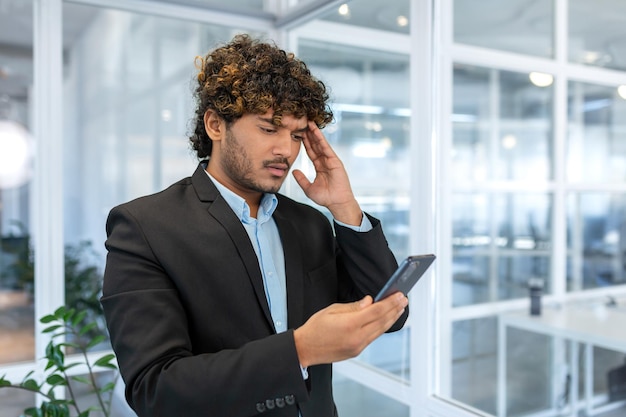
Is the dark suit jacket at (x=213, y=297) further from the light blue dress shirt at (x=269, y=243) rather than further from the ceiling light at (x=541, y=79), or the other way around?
the ceiling light at (x=541, y=79)

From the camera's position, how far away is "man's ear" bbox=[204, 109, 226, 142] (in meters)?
1.22

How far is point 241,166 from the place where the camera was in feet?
3.84

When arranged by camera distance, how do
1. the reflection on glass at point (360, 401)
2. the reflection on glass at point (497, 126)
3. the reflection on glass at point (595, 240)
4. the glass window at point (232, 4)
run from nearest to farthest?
the reflection on glass at point (360, 401) < the glass window at point (232, 4) < the reflection on glass at point (595, 240) < the reflection on glass at point (497, 126)

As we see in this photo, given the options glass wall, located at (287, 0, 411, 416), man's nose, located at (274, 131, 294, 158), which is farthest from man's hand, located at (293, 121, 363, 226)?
glass wall, located at (287, 0, 411, 416)

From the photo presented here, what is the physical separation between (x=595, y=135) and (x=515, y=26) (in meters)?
0.93

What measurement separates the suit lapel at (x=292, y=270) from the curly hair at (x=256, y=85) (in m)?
0.24

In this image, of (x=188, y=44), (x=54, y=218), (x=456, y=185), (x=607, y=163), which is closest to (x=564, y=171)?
(x=607, y=163)

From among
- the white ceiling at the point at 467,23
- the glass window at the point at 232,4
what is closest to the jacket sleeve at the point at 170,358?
the white ceiling at the point at 467,23

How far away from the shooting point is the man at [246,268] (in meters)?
0.93

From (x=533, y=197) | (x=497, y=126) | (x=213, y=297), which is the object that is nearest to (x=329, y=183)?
(x=213, y=297)

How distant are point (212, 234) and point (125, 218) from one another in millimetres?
166

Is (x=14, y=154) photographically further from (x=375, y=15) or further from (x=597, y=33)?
(x=597, y=33)

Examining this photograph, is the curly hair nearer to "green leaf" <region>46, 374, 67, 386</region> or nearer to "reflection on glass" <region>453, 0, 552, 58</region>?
"green leaf" <region>46, 374, 67, 386</region>

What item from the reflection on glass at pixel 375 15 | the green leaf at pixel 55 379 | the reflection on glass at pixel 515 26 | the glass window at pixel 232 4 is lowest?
the green leaf at pixel 55 379
